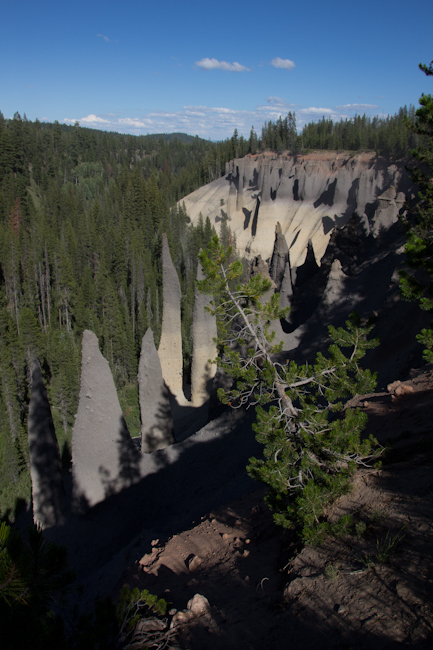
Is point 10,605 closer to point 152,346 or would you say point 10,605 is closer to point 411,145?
point 152,346

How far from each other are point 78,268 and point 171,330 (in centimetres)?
2858

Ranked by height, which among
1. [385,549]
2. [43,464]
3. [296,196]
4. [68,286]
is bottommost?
[68,286]

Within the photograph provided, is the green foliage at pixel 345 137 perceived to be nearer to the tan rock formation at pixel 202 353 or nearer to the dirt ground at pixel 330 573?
the tan rock formation at pixel 202 353

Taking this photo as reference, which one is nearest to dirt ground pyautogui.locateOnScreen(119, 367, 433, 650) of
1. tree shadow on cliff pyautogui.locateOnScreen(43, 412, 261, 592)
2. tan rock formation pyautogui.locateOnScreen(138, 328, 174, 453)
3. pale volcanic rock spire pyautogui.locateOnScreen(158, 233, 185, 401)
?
tree shadow on cliff pyautogui.locateOnScreen(43, 412, 261, 592)

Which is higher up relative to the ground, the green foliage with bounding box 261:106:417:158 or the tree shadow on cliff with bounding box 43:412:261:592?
the green foliage with bounding box 261:106:417:158

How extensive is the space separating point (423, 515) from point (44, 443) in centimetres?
1177

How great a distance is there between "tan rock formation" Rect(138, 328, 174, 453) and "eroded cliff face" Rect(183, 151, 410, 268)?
36884 mm

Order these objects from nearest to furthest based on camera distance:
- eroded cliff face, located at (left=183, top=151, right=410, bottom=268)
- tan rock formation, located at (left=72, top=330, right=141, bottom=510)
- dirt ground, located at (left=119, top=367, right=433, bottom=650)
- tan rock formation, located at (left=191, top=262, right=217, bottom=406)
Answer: dirt ground, located at (left=119, top=367, right=433, bottom=650), tan rock formation, located at (left=72, top=330, right=141, bottom=510), tan rock formation, located at (left=191, top=262, right=217, bottom=406), eroded cliff face, located at (left=183, top=151, right=410, bottom=268)

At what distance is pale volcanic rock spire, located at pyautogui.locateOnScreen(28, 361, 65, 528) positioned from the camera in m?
12.8

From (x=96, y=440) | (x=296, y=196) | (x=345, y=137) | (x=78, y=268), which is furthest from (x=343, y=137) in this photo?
(x=96, y=440)

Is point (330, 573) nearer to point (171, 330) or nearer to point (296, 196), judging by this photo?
point (171, 330)

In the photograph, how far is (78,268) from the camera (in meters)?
48.5

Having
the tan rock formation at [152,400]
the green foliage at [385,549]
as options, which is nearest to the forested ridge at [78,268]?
the tan rock formation at [152,400]

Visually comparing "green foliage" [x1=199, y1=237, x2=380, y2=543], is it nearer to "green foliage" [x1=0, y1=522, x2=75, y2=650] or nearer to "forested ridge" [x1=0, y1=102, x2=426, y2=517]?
"green foliage" [x1=0, y1=522, x2=75, y2=650]
